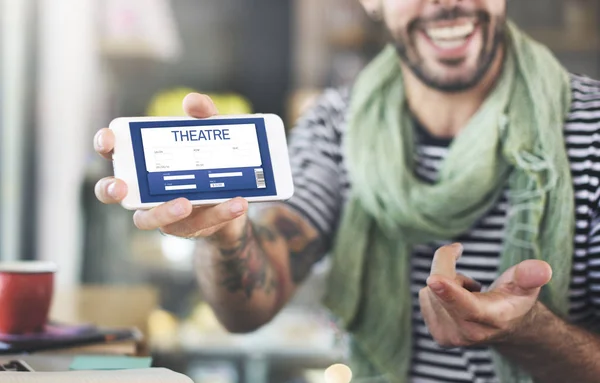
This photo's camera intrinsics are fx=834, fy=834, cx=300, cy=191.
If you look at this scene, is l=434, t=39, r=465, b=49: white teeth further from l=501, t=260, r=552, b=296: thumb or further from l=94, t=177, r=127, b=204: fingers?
l=94, t=177, r=127, b=204: fingers

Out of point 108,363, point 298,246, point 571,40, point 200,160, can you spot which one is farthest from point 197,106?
point 571,40

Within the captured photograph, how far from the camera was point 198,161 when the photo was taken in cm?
80

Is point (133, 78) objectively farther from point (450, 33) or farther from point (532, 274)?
point (532, 274)

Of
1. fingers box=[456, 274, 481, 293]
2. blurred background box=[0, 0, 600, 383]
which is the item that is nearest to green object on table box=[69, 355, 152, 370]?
fingers box=[456, 274, 481, 293]

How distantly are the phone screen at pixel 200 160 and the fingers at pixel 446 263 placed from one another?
0.17 metres

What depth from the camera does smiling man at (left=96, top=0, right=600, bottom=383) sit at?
0.98m

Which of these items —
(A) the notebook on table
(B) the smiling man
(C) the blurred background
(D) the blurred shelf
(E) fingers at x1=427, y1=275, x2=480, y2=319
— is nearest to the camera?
(E) fingers at x1=427, y1=275, x2=480, y2=319

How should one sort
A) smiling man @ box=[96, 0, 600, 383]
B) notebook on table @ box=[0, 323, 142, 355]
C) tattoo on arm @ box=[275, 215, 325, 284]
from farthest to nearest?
tattoo on arm @ box=[275, 215, 325, 284], smiling man @ box=[96, 0, 600, 383], notebook on table @ box=[0, 323, 142, 355]

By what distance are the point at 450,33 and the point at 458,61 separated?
0.04 meters

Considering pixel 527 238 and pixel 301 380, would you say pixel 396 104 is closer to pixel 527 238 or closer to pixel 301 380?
pixel 527 238

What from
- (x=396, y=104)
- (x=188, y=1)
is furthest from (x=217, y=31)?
(x=396, y=104)

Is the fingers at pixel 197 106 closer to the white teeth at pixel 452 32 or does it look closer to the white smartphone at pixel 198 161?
the white smartphone at pixel 198 161

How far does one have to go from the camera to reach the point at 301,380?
1.75m

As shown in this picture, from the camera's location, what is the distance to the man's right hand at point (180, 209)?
0.75 meters
